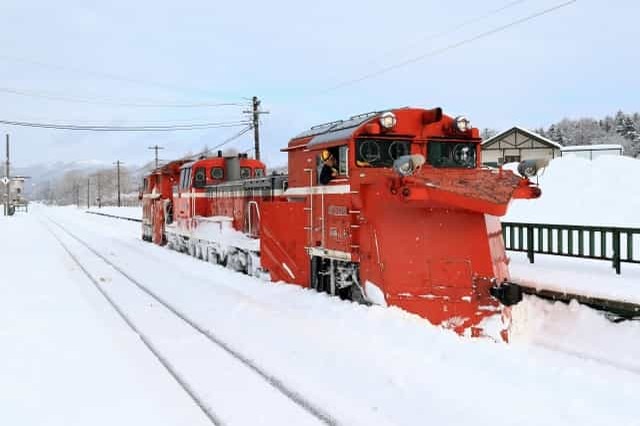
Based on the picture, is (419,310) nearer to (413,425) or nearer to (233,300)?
(413,425)

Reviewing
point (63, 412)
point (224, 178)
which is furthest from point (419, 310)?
point (224, 178)

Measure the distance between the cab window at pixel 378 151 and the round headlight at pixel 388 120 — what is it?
0.25 m

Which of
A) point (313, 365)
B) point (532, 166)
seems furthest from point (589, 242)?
point (313, 365)

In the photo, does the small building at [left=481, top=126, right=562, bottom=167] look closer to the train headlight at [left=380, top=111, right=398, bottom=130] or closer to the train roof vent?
the train roof vent

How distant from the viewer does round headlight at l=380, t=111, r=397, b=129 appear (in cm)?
815

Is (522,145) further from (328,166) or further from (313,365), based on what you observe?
(313,365)

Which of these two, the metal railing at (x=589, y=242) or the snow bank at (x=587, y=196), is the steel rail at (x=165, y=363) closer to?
the metal railing at (x=589, y=242)

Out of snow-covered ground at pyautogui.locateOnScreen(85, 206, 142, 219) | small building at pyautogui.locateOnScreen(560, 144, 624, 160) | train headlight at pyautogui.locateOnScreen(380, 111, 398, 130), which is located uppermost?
small building at pyautogui.locateOnScreen(560, 144, 624, 160)

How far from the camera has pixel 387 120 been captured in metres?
8.17

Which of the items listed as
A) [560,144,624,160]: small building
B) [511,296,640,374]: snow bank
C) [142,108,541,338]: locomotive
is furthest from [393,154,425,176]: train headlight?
[560,144,624,160]: small building

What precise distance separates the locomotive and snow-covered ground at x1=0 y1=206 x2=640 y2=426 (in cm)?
46

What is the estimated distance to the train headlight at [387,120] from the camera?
815 cm

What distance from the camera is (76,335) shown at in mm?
7688

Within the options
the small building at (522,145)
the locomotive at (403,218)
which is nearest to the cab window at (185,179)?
the locomotive at (403,218)
